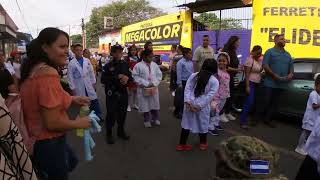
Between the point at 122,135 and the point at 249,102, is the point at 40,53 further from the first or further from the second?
the point at 249,102

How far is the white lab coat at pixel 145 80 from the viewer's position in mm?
8219

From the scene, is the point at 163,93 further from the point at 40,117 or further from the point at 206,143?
the point at 40,117

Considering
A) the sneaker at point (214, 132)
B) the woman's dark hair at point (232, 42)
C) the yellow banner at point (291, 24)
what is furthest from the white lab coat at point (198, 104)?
the yellow banner at point (291, 24)

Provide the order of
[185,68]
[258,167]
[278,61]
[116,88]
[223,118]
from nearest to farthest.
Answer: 1. [258,167]
2. [116,88]
3. [278,61]
4. [223,118]
5. [185,68]

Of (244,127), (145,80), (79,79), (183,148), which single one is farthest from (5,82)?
(244,127)

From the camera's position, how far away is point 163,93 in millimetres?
14656

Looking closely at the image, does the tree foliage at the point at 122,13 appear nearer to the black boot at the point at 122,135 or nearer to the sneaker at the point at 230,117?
the sneaker at the point at 230,117

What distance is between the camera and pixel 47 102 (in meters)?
2.67

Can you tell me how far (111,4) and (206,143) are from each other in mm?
60924

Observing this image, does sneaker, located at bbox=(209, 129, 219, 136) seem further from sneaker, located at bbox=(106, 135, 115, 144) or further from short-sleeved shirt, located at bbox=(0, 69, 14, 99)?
short-sleeved shirt, located at bbox=(0, 69, 14, 99)

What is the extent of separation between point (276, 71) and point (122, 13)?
186 feet

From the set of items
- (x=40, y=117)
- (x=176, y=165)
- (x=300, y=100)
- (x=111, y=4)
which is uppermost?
(x=111, y=4)

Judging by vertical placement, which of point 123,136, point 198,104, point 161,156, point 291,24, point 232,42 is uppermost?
point 291,24

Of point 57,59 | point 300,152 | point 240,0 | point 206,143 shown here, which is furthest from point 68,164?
point 240,0
